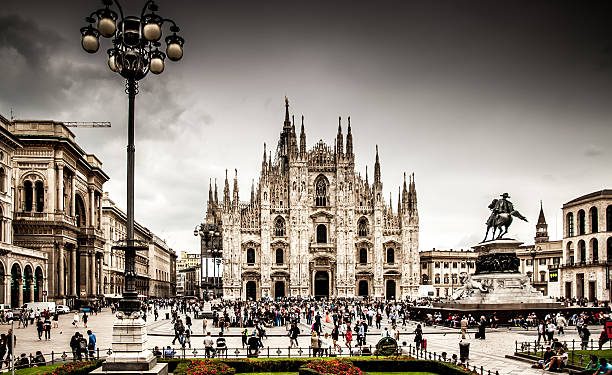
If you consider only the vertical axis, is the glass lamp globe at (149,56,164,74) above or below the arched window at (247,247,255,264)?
above

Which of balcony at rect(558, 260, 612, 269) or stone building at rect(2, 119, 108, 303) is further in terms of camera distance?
balcony at rect(558, 260, 612, 269)

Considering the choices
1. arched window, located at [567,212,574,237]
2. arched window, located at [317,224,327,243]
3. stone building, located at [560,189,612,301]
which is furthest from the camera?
arched window, located at [317,224,327,243]

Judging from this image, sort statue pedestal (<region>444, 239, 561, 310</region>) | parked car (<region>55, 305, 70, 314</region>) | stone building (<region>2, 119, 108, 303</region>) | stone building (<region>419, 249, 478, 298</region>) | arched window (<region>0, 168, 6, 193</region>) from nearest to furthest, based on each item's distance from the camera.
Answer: statue pedestal (<region>444, 239, 561, 310</region>), arched window (<region>0, 168, 6, 193</region>), parked car (<region>55, 305, 70, 314</region>), stone building (<region>2, 119, 108, 303</region>), stone building (<region>419, 249, 478, 298</region>)

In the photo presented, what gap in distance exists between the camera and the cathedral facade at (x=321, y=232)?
283ft

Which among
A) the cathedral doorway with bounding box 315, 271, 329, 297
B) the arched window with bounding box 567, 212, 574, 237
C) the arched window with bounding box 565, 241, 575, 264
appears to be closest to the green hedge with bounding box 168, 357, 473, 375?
the arched window with bounding box 567, 212, 574, 237

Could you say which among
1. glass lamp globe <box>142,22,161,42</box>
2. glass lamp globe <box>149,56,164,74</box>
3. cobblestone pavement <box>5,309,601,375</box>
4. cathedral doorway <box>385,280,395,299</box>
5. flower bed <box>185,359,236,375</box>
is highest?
glass lamp globe <box>142,22,161,42</box>

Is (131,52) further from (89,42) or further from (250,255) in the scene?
(250,255)

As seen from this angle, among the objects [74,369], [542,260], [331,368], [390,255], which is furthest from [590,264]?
[74,369]

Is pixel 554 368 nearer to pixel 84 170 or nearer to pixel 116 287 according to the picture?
pixel 84 170

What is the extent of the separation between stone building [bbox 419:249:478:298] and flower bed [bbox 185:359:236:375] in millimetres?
95692

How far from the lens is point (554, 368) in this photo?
67.2 ft

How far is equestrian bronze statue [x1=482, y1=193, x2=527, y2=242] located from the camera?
144 ft

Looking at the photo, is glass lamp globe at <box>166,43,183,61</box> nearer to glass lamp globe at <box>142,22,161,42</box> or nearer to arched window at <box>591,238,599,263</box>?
glass lamp globe at <box>142,22,161,42</box>

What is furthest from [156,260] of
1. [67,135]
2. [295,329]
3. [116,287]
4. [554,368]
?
[554,368]
